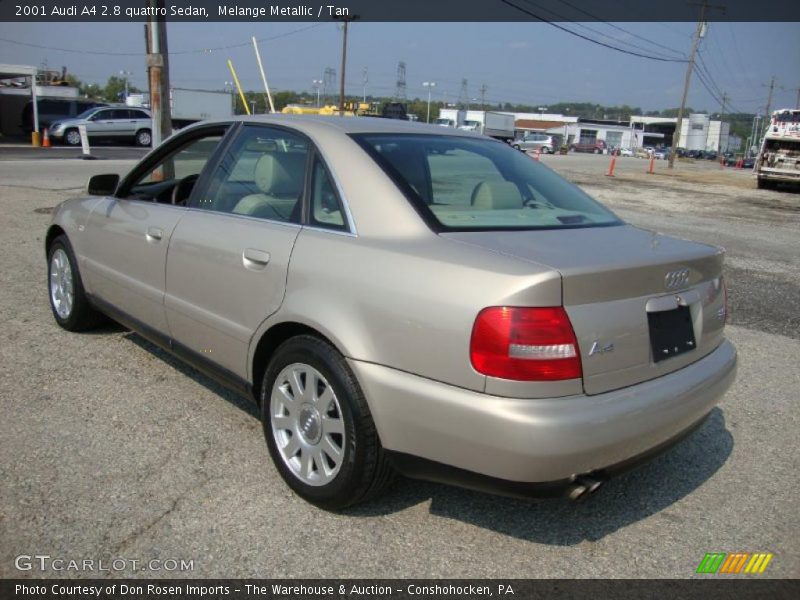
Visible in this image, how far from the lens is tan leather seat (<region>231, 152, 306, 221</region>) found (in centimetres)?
318

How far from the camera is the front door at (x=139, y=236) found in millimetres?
3777

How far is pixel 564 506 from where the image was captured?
3.02 m

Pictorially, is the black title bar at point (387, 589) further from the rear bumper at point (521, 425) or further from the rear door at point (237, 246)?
the rear door at point (237, 246)

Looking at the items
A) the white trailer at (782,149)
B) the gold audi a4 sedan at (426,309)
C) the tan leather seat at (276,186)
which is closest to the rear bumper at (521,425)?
the gold audi a4 sedan at (426,309)

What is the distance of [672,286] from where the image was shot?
2.65m

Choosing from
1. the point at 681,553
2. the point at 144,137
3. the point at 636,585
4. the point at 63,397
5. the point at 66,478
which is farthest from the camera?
the point at 144,137

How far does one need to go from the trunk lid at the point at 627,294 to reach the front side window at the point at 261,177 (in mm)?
936

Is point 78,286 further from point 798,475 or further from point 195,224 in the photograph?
point 798,475

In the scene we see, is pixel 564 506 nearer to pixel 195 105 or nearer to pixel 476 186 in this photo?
pixel 476 186

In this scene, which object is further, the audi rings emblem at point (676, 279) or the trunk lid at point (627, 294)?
the audi rings emblem at point (676, 279)

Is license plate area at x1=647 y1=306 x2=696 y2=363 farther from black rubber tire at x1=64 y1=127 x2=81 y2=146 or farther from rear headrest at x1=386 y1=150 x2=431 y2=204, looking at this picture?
black rubber tire at x1=64 y1=127 x2=81 y2=146

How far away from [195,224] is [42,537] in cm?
161

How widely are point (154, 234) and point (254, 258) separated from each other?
1.02 meters

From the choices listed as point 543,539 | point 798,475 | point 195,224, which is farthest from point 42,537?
point 798,475
